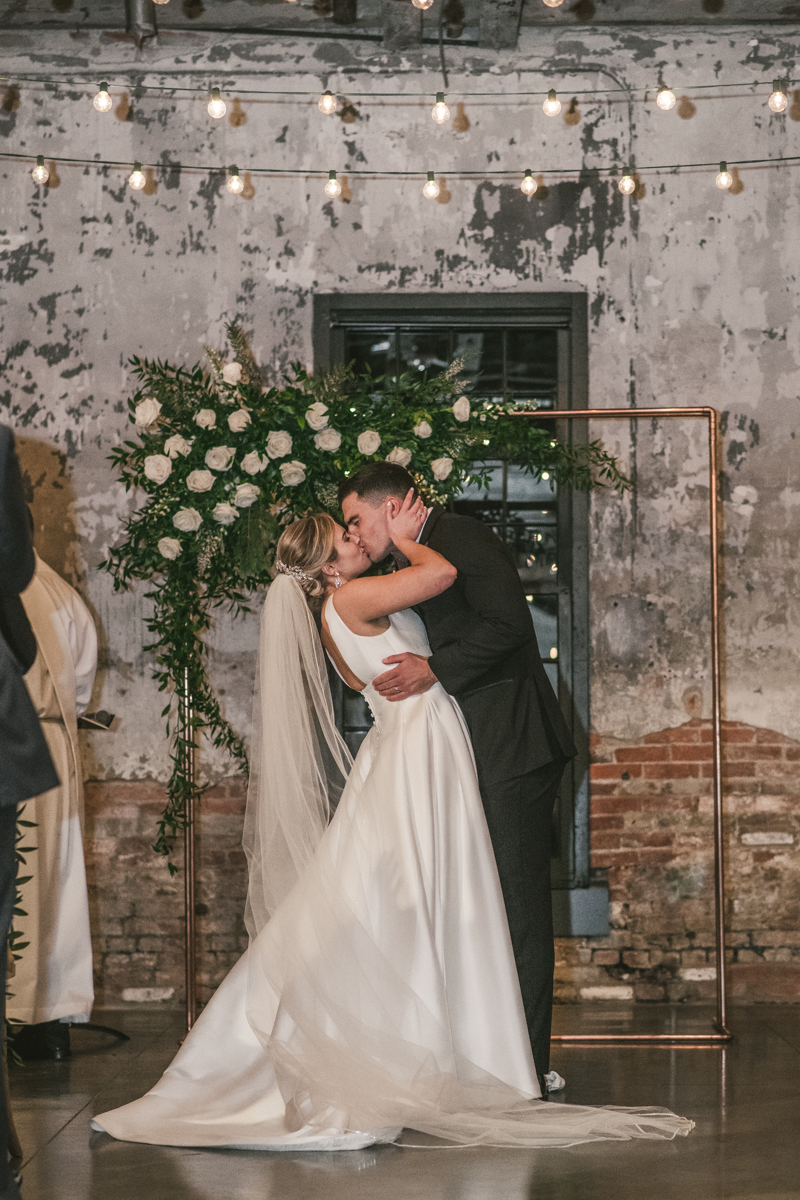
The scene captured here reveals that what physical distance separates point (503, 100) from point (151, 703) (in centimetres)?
321

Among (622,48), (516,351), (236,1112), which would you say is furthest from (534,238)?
(236,1112)

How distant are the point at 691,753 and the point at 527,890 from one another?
71.0 inches

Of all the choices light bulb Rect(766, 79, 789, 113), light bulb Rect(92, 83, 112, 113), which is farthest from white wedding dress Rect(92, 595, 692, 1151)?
light bulb Rect(766, 79, 789, 113)

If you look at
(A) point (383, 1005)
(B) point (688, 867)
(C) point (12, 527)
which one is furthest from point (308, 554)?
(B) point (688, 867)

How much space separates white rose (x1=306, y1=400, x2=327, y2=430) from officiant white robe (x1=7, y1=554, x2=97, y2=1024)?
1.20 m

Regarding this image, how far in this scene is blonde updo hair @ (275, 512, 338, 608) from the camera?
3676 mm

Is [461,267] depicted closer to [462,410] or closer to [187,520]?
[462,410]

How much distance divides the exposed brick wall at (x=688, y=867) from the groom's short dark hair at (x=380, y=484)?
1.95 metres

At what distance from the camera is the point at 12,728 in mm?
2355

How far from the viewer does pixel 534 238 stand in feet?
17.3

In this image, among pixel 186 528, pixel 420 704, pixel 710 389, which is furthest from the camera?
pixel 710 389

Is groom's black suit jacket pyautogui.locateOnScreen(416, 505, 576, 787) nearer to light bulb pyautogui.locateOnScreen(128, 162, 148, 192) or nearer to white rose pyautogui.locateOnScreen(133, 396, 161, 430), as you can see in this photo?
white rose pyautogui.locateOnScreen(133, 396, 161, 430)

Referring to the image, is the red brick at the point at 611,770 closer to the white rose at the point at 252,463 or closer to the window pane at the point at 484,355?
the window pane at the point at 484,355

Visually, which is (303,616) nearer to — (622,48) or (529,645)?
(529,645)
